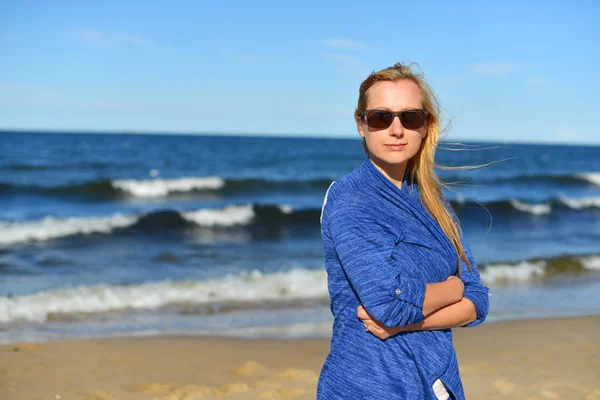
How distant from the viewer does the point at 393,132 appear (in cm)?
205

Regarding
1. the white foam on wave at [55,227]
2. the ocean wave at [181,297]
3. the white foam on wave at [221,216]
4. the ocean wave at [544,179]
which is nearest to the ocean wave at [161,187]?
the white foam on wave at [221,216]

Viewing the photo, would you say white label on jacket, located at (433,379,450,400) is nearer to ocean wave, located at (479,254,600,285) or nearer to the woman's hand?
the woman's hand

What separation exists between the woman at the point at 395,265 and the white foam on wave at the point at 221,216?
13.2 metres

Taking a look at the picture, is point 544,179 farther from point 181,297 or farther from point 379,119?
point 379,119

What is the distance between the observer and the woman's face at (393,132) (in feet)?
6.74

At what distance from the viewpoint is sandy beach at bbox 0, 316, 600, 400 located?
486 cm

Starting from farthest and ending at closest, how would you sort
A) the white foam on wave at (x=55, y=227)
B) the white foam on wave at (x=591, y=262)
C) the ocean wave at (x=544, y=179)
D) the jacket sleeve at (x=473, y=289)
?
the ocean wave at (x=544, y=179) < the white foam on wave at (x=55, y=227) < the white foam on wave at (x=591, y=262) < the jacket sleeve at (x=473, y=289)

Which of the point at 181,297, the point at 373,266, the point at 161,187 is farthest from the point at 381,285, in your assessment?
the point at 161,187

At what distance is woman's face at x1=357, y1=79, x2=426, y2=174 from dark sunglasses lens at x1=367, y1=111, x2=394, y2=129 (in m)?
0.01

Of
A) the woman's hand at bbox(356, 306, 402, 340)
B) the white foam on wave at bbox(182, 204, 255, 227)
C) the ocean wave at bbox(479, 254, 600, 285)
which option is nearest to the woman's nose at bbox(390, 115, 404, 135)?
the woman's hand at bbox(356, 306, 402, 340)

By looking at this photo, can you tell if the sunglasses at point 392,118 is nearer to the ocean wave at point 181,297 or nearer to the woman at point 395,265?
the woman at point 395,265

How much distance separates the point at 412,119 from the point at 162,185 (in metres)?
21.0

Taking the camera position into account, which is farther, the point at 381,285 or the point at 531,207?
the point at 531,207

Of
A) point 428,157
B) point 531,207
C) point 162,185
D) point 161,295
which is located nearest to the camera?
point 428,157
